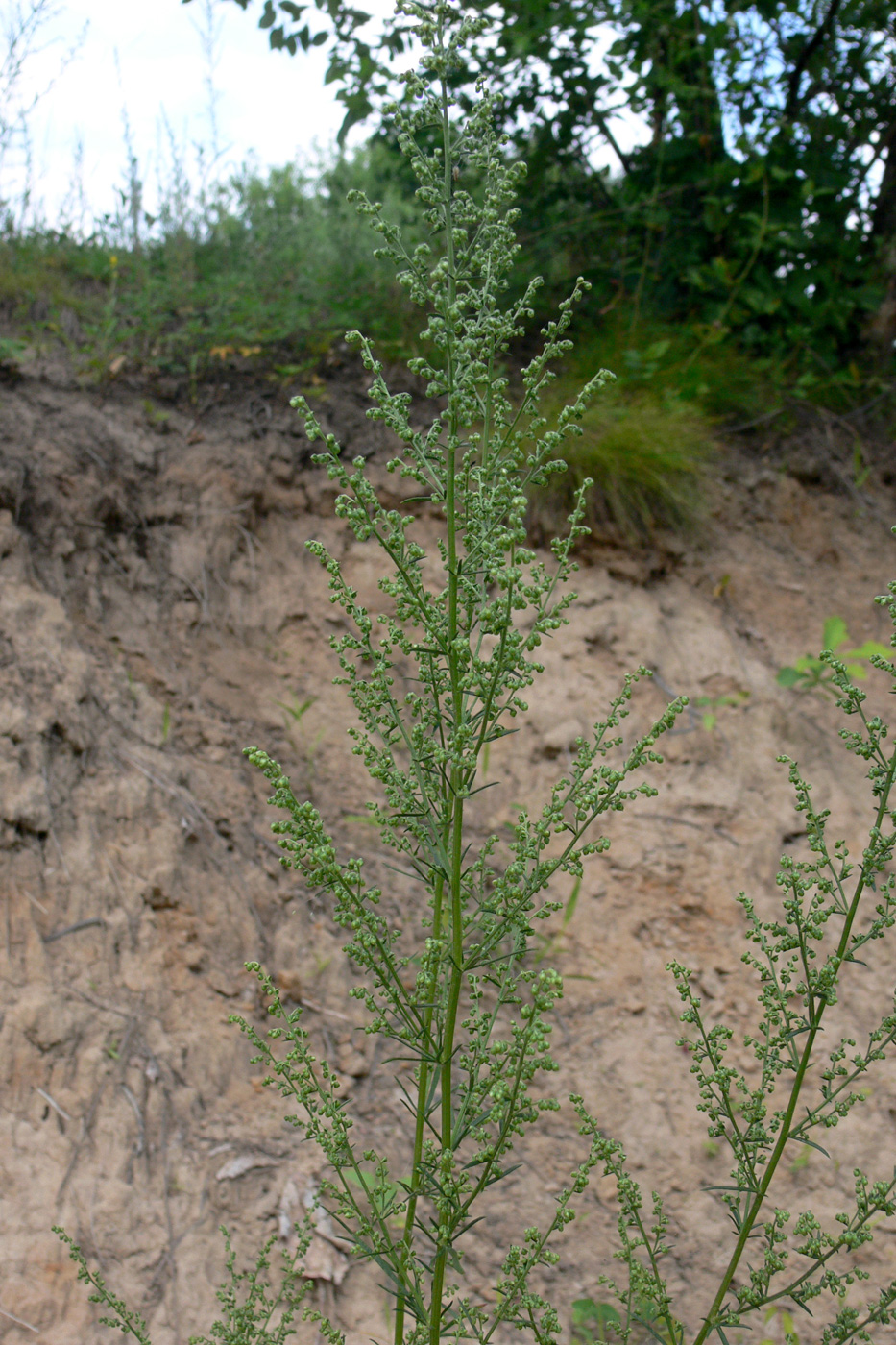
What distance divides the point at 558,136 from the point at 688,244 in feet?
3.09

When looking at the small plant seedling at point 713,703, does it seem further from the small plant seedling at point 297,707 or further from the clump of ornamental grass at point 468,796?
the clump of ornamental grass at point 468,796

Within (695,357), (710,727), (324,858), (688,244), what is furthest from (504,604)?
(688,244)

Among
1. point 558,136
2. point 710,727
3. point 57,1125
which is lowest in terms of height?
point 57,1125

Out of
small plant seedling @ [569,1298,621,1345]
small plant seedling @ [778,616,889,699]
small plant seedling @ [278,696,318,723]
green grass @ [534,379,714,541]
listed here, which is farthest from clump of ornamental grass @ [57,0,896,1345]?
green grass @ [534,379,714,541]

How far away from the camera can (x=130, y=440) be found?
445 centimetres

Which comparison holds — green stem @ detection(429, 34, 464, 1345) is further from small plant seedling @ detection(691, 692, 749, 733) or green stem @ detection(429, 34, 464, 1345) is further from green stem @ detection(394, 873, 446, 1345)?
small plant seedling @ detection(691, 692, 749, 733)

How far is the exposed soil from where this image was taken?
2672 millimetres

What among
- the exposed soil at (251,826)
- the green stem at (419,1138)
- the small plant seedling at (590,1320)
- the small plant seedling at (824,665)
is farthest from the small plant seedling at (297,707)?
the green stem at (419,1138)

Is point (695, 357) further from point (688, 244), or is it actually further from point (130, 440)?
point (130, 440)

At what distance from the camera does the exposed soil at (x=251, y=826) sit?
8.77ft

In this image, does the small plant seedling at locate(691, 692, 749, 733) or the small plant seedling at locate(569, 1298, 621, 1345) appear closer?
the small plant seedling at locate(569, 1298, 621, 1345)

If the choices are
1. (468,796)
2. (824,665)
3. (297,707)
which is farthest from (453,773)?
(824,665)

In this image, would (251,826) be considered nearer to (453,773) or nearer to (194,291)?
(453,773)

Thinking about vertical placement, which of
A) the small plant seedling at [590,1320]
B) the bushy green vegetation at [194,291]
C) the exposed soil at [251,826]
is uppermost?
the bushy green vegetation at [194,291]
